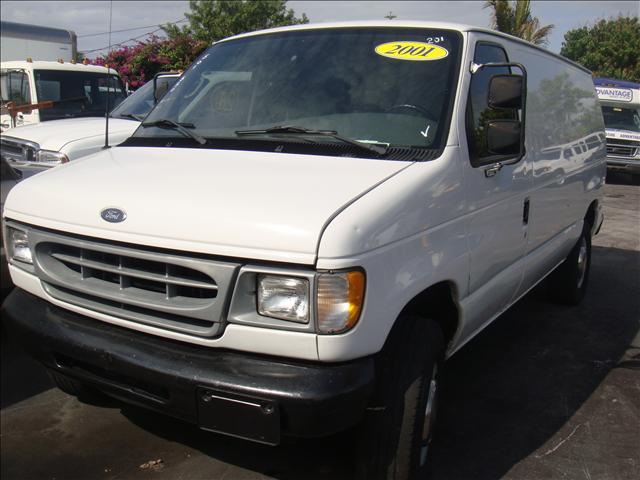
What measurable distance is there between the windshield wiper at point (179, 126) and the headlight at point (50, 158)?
3.70m

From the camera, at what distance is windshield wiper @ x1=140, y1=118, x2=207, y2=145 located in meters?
3.48

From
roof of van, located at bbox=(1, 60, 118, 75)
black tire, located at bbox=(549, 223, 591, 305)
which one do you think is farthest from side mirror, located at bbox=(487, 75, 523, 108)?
roof of van, located at bbox=(1, 60, 118, 75)

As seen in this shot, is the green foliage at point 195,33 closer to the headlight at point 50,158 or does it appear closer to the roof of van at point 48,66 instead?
the roof of van at point 48,66

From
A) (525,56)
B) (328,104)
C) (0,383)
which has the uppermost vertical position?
(525,56)

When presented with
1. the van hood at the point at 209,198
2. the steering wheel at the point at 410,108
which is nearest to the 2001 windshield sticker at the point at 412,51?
the steering wheel at the point at 410,108

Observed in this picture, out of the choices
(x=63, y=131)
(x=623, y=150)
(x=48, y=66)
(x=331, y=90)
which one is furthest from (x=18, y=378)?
(x=623, y=150)

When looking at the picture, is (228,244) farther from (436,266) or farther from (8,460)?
(8,460)

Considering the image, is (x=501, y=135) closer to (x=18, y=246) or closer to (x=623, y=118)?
(x=18, y=246)

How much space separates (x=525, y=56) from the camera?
14.7 ft

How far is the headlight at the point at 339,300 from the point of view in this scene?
2428 mm

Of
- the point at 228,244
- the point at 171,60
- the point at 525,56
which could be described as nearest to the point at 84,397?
the point at 228,244

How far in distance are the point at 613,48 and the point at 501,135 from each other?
114 feet

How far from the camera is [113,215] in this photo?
9.14 feet

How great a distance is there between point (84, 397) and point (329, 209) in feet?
7.34
